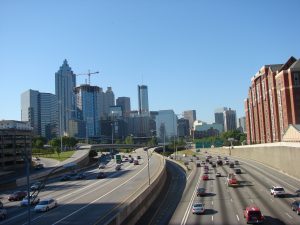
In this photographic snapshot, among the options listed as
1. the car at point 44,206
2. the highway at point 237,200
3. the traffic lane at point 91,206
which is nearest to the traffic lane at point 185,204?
the highway at point 237,200

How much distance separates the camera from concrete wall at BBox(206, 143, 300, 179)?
78.9m

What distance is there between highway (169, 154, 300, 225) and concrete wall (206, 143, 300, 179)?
2.08 meters

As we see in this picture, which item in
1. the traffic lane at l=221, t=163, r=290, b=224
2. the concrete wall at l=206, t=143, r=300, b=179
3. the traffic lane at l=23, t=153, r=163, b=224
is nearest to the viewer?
the traffic lane at l=221, t=163, r=290, b=224

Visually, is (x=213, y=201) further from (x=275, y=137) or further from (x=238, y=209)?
(x=275, y=137)

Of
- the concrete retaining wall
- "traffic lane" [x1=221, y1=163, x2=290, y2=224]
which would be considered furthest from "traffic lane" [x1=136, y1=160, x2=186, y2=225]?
"traffic lane" [x1=221, y1=163, x2=290, y2=224]

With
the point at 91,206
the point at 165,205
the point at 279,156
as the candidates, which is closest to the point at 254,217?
the point at 165,205

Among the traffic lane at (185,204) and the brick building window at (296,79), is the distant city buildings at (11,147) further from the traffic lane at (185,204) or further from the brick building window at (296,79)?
the brick building window at (296,79)

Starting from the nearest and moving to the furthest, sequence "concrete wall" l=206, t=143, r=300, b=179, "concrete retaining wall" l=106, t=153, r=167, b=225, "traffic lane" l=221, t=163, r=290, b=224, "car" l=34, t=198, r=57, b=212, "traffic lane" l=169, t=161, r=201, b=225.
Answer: "concrete retaining wall" l=106, t=153, r=167, b=225 → "traffic lane" l=221, t=163, r=290, b=224 → "traffic lane" l=169, t=161, r=201, b=225 → "car" l=34, t=198, r=57, b=212 → "concrete wall" l=206, t=143, r=300, b=179

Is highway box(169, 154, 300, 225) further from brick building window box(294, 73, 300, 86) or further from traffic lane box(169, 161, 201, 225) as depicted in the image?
brick building window box(294, 73, 300, 86)

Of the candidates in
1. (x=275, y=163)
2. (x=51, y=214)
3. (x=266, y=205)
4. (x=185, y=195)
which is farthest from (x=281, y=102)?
(x=51, y=214)

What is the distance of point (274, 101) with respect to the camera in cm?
14138

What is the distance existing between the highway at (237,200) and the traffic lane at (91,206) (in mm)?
8145

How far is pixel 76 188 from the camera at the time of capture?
7769cm

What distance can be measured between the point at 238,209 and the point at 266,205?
13.6 ft
